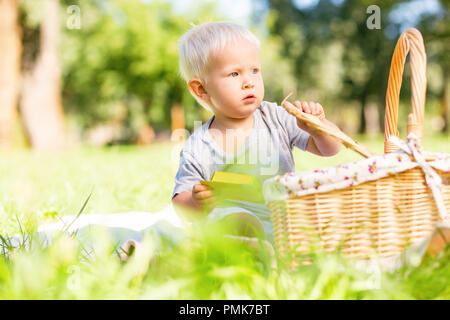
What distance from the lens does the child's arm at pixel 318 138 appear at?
64.0 inches

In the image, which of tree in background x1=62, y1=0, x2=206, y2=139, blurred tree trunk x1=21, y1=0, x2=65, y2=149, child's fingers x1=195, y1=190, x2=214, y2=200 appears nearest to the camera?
child's fingers x1=195, y1=190, x2=214, y2=200

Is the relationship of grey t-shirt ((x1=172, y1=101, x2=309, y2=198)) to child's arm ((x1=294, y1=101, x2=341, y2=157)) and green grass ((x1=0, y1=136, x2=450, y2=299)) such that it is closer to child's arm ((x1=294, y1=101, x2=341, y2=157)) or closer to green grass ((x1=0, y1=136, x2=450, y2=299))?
child's arm ((x1=294, y1=101, x2=341, y2=157))

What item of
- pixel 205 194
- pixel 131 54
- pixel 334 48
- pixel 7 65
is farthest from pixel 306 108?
pixel 334 48

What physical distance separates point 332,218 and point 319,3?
1826 cm

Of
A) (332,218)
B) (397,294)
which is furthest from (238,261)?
(397,294)

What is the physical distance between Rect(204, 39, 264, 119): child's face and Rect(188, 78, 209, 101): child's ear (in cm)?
10

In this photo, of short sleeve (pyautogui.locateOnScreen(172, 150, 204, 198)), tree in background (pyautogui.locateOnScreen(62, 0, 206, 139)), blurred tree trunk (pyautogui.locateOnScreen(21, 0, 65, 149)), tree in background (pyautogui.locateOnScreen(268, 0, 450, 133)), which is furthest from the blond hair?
tree in background (pyautogui.locateOnScreen(268, 0, 450, 133))

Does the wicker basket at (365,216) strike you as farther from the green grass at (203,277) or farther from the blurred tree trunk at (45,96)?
the blurred tree trunk at (45,96)

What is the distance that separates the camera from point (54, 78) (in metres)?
9.87

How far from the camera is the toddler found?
1.77m

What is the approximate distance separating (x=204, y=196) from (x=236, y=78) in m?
0.51

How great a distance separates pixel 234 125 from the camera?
190 cm

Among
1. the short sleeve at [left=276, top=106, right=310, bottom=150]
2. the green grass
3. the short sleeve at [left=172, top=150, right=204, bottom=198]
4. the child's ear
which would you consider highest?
the child's ear

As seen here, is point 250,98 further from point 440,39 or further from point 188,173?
point 440,39
